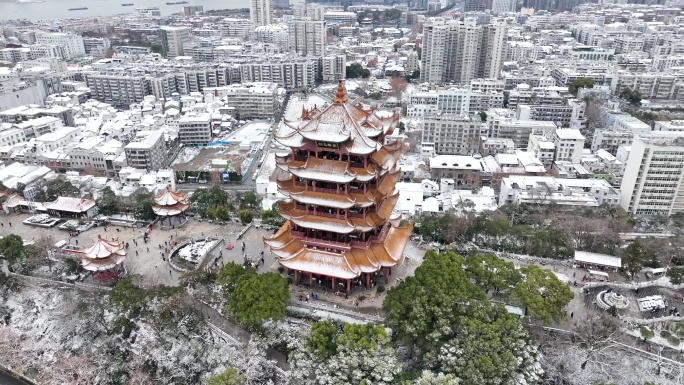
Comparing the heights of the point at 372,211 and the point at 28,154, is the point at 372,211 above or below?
above

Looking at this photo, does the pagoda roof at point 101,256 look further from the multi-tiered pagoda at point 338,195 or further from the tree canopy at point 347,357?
the tree canopy at point 347,357

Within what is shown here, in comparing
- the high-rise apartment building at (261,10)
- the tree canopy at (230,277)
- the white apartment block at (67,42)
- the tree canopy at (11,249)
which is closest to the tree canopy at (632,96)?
the tree canopy at (230,277)

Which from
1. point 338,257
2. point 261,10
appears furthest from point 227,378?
point 261,10

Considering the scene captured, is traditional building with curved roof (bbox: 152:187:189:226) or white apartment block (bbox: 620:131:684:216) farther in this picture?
white apartment block (bbox: 620:131:684:216)

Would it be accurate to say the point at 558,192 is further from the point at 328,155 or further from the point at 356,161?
the point at 328,155

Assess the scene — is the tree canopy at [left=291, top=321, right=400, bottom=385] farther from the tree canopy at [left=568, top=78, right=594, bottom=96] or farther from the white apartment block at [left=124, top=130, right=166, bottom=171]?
the tree canopy at [left=568, top=78, right=594, bottom=96]

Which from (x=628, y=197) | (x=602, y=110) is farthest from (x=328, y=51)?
(x=628, y=197)

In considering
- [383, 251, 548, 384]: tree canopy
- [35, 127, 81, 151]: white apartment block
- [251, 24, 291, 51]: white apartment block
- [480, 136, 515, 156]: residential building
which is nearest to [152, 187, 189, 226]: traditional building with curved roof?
[383, 251, 548, 384]: tree canopy

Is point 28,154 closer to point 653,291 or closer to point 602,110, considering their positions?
point 653,291
